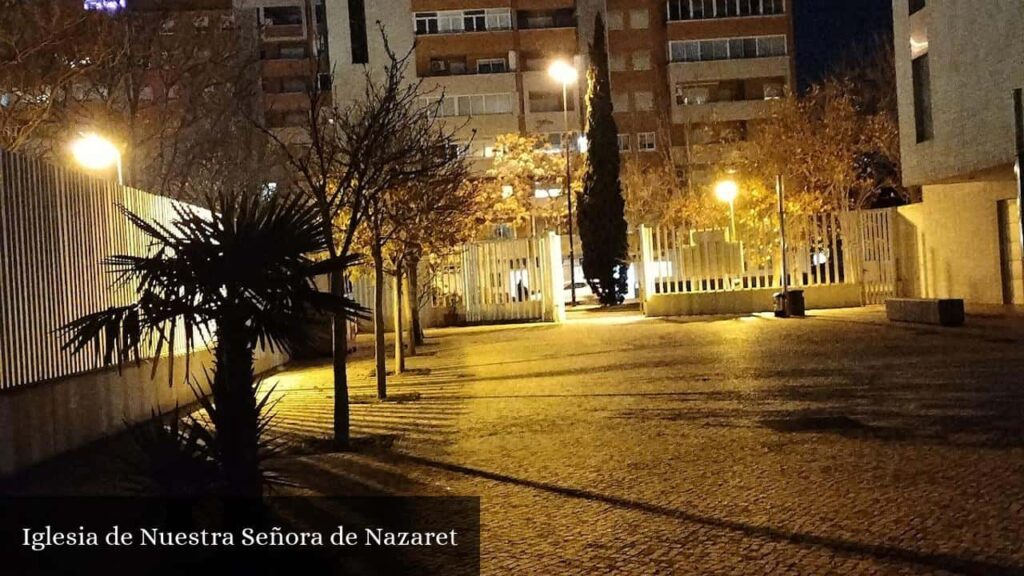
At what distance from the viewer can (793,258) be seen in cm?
2827

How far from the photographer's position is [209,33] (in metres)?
27.5

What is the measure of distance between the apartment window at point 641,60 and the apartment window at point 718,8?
2.72m

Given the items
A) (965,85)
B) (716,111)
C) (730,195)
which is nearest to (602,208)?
(730,195)

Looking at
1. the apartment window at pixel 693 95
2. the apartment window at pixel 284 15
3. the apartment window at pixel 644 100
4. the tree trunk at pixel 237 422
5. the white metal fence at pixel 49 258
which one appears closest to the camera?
the tree trunk at pixel 237 422

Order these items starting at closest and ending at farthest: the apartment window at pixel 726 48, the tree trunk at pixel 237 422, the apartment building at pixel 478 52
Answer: the tree trunk at pixel 237 422 → the apartment building at pixel 478 52 → the apartment window at pixel 726 48

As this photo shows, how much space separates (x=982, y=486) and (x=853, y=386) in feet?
18.4

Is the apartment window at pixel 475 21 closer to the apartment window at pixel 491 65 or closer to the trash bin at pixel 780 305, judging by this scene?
the apartment window at pixel 491 65

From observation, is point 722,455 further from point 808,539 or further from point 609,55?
point 609,55

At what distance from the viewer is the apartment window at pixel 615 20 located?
6366 cm

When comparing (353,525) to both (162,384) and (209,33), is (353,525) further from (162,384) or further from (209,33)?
(209,33)

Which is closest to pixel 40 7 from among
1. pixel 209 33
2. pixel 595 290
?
pixel 209 33

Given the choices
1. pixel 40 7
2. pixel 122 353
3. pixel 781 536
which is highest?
pixel 40 7

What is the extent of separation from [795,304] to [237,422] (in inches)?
828
